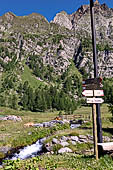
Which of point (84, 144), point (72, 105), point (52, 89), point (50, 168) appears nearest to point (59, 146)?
point (84, 144)

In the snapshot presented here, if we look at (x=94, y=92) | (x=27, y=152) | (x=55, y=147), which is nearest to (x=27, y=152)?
(x=27, y=152)

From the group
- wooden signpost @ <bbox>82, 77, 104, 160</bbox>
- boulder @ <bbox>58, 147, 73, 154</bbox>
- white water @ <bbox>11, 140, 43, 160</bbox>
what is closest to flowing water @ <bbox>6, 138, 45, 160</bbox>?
white water @ <bbox>11, 140, 43, 160</bbox>

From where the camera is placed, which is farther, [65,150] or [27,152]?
[27,152]

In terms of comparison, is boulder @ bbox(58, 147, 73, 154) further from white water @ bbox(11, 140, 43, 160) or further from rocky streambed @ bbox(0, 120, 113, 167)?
white water @ bbox(11, 140, 43, 160)

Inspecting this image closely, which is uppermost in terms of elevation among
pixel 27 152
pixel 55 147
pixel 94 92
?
pixel 94 92

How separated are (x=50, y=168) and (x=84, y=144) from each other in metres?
13.0

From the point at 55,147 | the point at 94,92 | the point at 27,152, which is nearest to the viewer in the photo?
the point at 94,92

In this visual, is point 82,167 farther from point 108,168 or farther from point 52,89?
point 52,89

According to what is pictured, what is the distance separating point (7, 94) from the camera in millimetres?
171250

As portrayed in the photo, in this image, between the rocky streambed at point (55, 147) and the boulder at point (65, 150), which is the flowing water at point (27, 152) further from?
the boulder at point (65, 150)

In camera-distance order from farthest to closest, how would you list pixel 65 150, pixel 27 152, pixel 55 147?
pixel 27 152 < pixel 55 147 < pixel 65 150

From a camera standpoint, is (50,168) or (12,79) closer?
(50,168)

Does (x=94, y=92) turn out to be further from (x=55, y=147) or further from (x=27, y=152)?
(x=27, y=152)

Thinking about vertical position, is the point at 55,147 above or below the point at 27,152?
above
